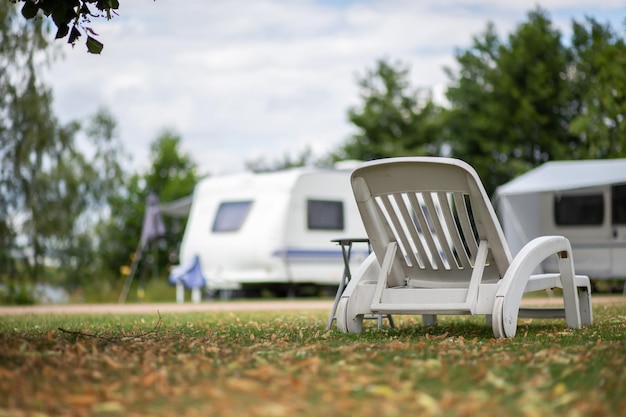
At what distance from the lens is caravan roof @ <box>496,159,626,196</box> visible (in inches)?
609

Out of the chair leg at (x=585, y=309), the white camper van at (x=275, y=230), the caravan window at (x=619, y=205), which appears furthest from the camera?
the caravan window at (x=619, y=205)

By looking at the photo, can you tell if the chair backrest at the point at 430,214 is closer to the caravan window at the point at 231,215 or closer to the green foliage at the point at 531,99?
the caravan window at the point at 231,215

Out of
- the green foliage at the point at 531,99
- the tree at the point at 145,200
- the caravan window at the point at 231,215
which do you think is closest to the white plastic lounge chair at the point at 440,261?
the caravan window at the point at 231,215

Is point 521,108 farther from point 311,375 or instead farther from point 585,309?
point 311,375

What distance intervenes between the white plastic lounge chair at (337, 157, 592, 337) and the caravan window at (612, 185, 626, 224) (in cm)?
1038

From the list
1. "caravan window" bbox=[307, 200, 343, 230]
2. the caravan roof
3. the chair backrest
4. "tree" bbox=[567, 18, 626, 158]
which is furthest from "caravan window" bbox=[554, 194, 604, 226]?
the chair backrest

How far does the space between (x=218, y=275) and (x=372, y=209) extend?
1057 centimetres

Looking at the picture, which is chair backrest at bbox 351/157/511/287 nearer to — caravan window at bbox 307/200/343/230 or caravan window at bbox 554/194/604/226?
caravan window at bbox 307/200/343/230

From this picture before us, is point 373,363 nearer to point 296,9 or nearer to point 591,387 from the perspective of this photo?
point 591,387

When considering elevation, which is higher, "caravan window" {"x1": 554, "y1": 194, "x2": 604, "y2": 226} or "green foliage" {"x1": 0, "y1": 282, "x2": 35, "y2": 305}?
"caravan window" {"x1": 554, "y1": 194, "x2": 604, "y2": 226}

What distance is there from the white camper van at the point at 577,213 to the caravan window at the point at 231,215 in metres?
4.61

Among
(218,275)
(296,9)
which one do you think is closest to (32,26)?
(218,275)

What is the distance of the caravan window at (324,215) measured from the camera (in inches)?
668

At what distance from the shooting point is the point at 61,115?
21438 mm
